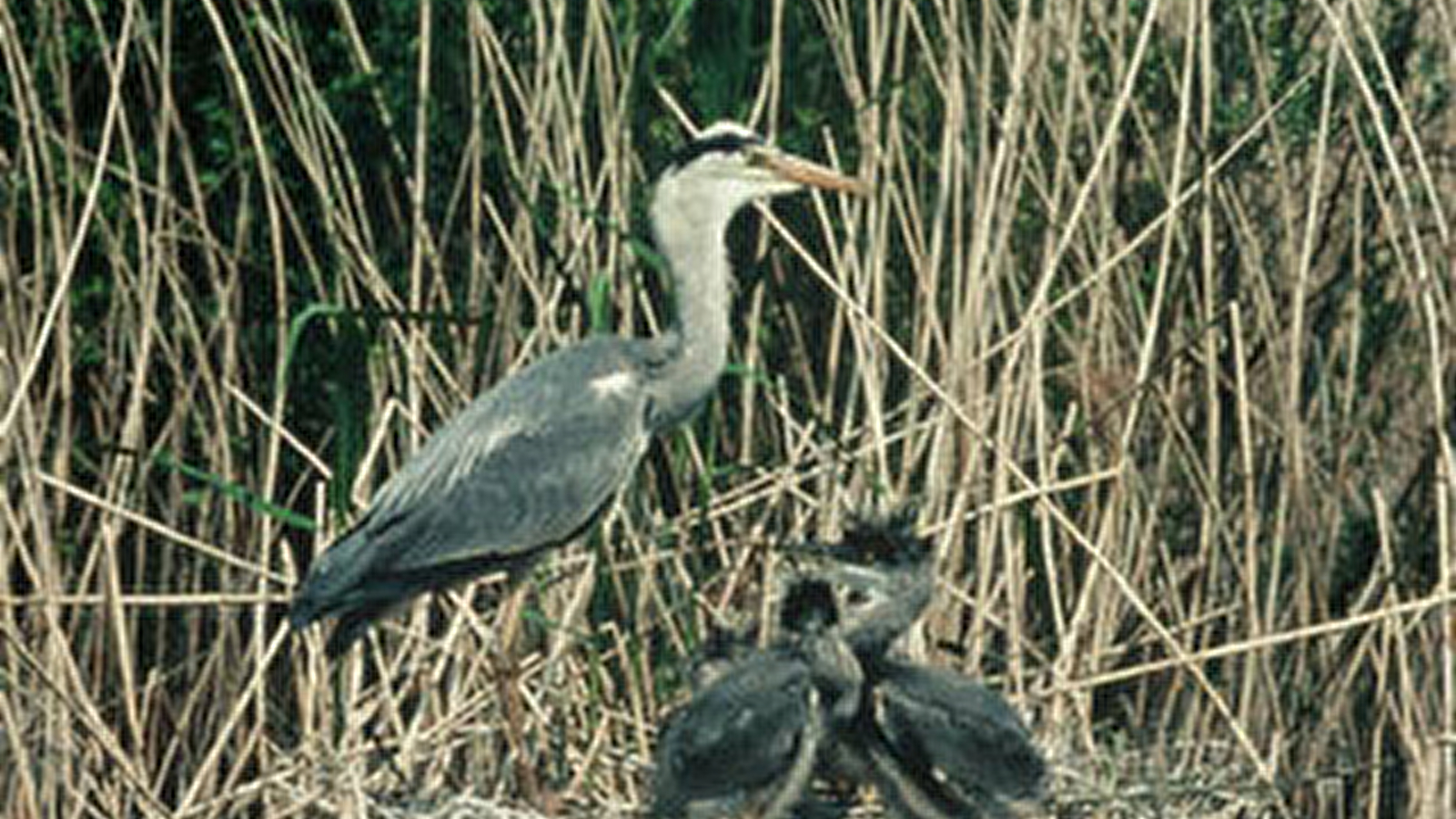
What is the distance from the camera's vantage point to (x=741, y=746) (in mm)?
5289

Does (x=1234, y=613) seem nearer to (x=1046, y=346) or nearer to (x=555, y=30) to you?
(x=1046, y=346)

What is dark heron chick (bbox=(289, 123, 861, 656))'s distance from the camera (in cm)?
590

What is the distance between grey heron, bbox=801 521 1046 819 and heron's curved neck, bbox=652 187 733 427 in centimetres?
57

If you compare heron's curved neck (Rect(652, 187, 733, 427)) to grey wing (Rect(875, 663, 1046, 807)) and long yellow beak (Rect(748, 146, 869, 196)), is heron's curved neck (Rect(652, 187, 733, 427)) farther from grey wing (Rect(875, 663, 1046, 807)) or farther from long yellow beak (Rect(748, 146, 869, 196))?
grey wing (Rect(875, 663, 1046, 807))

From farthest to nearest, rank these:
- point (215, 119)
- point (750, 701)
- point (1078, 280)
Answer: point (215, 119), point (1078, 280), point (750, 701)

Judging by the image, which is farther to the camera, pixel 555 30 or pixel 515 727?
pixel 555 30

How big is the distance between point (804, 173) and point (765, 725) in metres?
1.14

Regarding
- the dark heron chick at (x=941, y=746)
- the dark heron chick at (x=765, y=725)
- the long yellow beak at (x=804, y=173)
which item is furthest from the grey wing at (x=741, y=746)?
the long yellow beak at (x=804, y=173)

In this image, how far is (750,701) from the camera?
534 cm

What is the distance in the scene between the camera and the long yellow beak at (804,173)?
606 centimetres

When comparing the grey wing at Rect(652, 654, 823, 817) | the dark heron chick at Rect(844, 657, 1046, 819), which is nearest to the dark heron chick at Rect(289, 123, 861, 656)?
the grey wing at Rect(652, 654, 823, 817)

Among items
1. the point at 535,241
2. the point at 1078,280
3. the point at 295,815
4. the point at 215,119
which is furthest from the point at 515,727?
the point at 215,119

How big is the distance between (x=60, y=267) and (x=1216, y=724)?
2042 millimetres

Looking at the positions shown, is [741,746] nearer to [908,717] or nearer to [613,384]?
[908,717]
